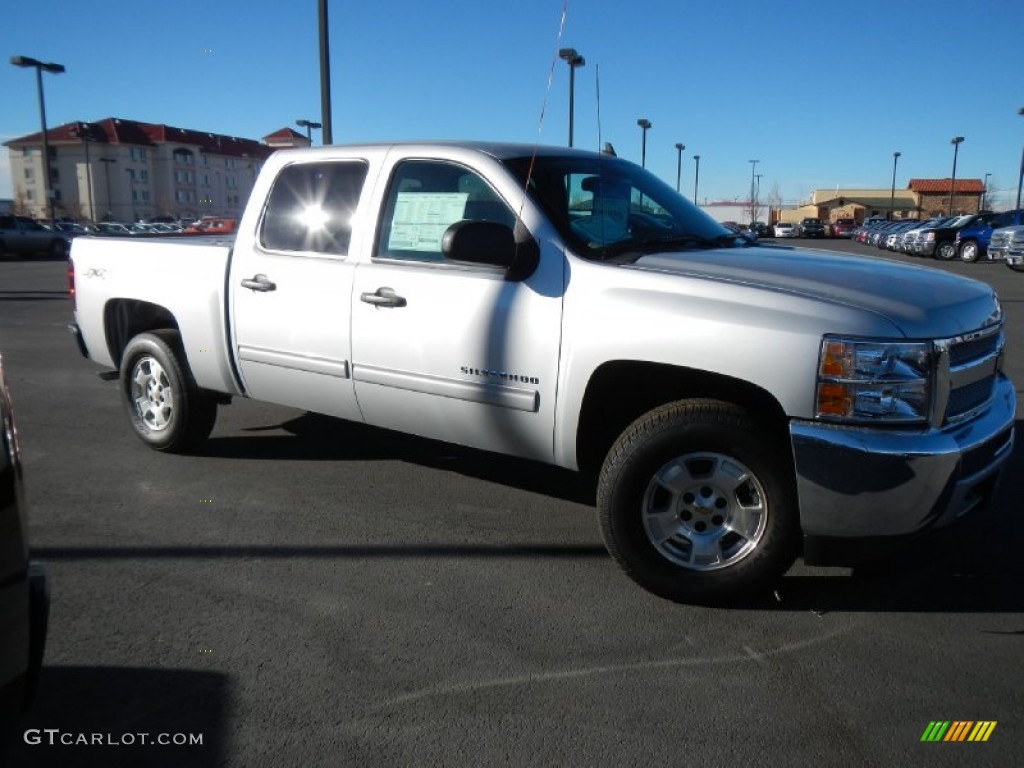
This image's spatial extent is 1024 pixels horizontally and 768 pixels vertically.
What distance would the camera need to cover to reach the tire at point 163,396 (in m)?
5.45

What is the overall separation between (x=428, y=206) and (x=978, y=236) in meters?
29.5

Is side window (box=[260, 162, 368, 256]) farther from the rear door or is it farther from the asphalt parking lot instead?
the asphalt parking lot

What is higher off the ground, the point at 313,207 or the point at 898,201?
the point at 898,201

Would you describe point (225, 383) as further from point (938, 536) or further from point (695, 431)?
point (938, 536)

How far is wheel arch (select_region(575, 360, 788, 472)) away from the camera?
3.45 m

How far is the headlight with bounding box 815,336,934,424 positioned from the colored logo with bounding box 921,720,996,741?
1.01 metres

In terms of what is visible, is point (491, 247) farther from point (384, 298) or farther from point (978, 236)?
point (978, 236)

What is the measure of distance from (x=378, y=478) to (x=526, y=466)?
95 cm

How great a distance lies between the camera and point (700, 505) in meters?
3.54

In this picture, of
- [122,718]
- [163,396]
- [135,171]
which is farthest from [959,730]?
[135,171]

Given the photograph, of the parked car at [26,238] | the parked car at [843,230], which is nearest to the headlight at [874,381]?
the parked car at [26,238]

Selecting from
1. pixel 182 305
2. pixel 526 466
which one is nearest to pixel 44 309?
pixel 182 305

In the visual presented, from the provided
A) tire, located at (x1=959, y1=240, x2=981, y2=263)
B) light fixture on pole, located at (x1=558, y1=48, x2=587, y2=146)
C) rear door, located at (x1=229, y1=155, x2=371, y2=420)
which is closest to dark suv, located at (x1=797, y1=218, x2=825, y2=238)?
tire, located at (x1=959, y1=240, x2=981, y2=263)

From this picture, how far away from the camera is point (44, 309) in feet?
48.0
